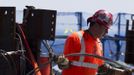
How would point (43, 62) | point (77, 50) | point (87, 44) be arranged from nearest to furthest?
point (43, 62) < point (77, 50) < point (87, 44)

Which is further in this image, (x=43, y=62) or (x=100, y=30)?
(x=100, y=30)

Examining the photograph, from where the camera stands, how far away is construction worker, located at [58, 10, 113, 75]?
17.9 feet

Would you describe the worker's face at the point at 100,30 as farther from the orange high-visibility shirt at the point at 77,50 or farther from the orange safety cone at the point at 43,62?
the orange safety cone at the point at 43,62

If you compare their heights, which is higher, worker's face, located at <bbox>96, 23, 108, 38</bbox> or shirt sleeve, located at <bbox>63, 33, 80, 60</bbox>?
worker's face, located at <bbox>96, 23, 108, 38</bbox>

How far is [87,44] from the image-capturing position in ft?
18.4

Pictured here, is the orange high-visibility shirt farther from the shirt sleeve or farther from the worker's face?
the worker's face

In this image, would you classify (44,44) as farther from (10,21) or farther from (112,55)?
(112,55)

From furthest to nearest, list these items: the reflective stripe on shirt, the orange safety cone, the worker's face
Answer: the worker's face, the reflective stripe on shirt, the orange safety cone

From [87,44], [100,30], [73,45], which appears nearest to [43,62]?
[73,45]

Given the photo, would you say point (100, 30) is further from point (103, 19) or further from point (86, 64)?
point (86, 64)

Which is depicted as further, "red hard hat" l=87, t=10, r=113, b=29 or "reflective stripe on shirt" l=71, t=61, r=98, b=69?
"red hard hat" l=87, t=10, r=113, b=29

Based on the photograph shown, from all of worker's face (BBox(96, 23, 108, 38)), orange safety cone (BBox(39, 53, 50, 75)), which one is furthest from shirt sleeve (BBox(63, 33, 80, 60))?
orange safety cone (BBox(39, 53, 50, 75))

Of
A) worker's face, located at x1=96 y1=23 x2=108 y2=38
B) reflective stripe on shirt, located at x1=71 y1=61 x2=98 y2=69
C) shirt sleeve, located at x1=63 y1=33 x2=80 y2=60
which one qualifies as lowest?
reflective stripe on shirt, located at x1=71 y1=61 x2=98 y2=69

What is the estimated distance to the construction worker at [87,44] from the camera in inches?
215
